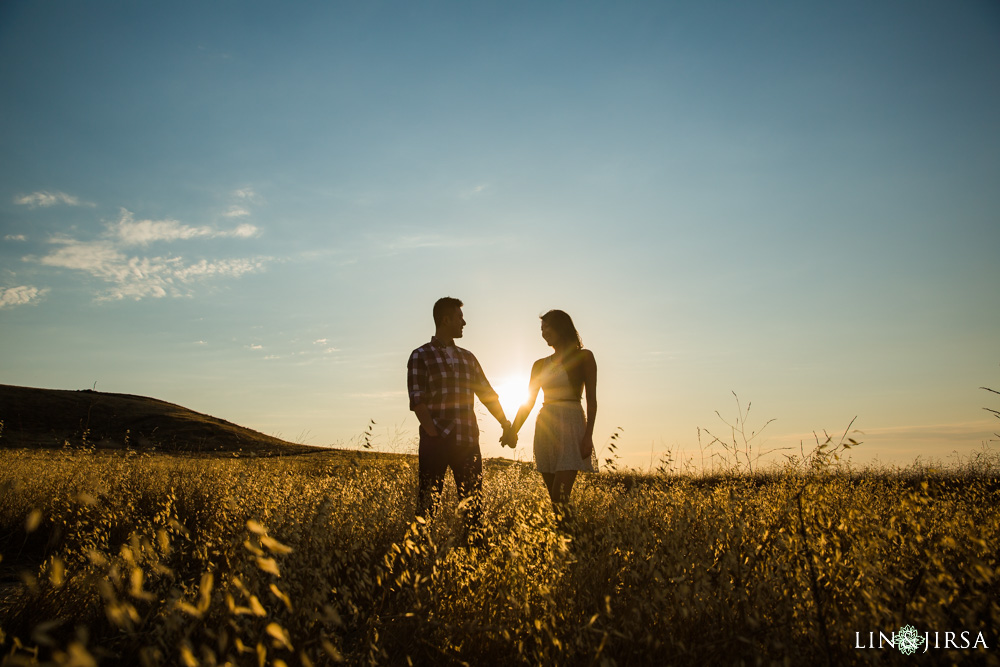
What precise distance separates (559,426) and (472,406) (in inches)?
35.4

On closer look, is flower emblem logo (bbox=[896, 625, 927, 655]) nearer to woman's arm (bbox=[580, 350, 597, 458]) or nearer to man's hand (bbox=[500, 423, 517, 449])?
woman's arm (bbox=[580, 350, 597, 458])

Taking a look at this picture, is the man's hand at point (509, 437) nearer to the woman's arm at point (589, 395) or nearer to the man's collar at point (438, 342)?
the woman's arm at point (589, 395)

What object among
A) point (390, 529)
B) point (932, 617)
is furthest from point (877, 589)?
point (390, 529)

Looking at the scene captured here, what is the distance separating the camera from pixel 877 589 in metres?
2.21

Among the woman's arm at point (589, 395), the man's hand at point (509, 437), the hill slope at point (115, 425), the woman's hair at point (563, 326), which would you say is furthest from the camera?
the hill slope at point (115, 425)

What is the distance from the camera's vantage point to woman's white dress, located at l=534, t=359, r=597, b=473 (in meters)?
5.04

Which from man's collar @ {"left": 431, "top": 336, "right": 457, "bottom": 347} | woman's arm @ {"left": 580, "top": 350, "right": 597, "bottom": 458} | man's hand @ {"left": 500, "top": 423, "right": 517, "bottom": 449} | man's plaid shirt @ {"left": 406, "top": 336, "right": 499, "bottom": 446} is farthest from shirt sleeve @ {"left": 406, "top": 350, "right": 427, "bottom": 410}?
woman's arm @ {"left": 580, "top": 350, "right": 597, "bottom": 458}

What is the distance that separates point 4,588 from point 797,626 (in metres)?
5.02

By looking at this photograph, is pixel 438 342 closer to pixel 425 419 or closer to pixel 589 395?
pixel 425 419

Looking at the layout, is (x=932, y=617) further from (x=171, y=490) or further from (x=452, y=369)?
(x=171, y=490)

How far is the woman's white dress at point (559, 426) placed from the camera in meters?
5.04

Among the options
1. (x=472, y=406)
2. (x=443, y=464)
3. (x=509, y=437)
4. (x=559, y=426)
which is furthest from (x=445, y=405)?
(x=559, y=426)

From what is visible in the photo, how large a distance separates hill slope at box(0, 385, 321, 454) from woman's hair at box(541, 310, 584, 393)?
15129 mm

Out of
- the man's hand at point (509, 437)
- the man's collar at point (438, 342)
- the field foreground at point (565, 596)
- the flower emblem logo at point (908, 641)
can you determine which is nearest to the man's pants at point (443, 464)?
the man's hand at point (509, 437)
